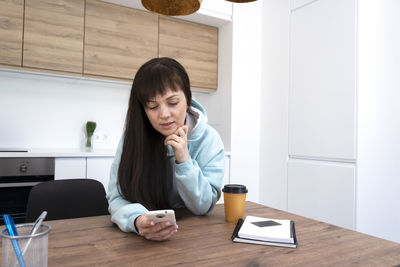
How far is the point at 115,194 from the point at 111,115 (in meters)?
2.11

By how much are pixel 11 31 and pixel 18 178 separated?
1.12 meters

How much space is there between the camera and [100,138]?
115 inches

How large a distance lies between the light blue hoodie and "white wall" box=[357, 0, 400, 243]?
1556 mm

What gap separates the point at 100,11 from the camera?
2645 millimetres

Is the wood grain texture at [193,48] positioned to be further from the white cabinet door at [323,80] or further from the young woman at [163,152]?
the young woman at [163,152]

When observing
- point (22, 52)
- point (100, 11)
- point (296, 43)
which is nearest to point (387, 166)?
point (296, 43)

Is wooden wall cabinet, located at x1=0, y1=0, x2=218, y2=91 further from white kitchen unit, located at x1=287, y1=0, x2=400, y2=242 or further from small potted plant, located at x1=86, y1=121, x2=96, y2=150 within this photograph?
white kitchen unit, located at x1=287, y1=0, x2=400, y2=242

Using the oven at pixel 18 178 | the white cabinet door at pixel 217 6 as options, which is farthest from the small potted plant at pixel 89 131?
the white cabinet door at pixel 217 6

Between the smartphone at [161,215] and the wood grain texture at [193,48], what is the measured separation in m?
2.42

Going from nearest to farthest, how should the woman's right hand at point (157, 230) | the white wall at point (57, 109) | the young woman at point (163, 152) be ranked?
the woman's right hand at point (157, 230), the young woman at point (163, 152), the white wall at point (57, 109)

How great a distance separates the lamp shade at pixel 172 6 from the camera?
1.03 m

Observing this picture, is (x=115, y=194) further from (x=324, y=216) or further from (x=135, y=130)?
(x=324, y=216)

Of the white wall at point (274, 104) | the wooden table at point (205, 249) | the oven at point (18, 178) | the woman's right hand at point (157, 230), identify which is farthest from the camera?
the white wall at point (274, 104)

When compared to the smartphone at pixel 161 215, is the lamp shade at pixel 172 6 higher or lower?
higher
